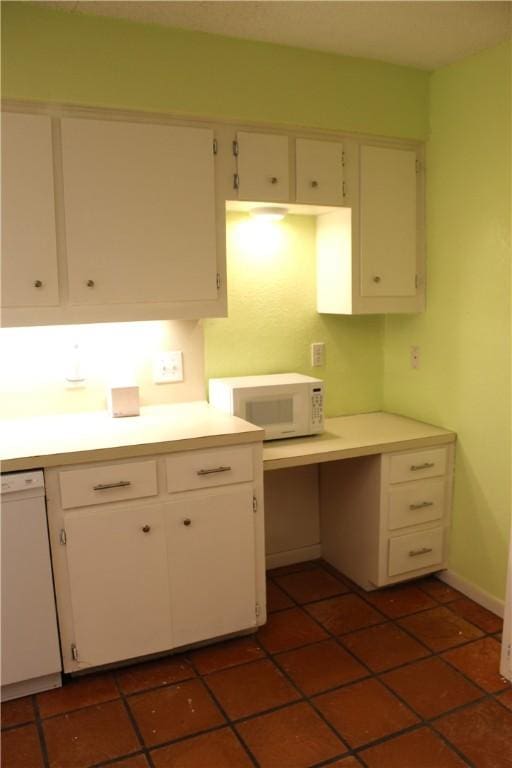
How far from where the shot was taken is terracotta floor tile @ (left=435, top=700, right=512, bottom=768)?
6.57ft

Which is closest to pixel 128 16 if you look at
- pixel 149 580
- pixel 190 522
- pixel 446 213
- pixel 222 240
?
pixel 222 240

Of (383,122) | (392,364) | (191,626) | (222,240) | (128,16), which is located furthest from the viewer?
(392,364)

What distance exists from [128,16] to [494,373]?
79.3 inches

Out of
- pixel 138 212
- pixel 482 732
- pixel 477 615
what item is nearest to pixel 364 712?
pixel 482 732

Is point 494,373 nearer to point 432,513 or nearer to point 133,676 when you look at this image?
point 432,513

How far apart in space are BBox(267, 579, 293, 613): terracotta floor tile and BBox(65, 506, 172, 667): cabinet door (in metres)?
0.64

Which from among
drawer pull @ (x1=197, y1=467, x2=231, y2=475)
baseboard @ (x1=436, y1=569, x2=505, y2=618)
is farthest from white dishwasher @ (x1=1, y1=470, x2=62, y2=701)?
baseboard @ (x1=436, y1=569, x2=505, y2=618)

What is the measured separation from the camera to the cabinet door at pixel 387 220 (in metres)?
2.92

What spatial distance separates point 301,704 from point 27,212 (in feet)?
6.61

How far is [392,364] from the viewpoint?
11.2 feet

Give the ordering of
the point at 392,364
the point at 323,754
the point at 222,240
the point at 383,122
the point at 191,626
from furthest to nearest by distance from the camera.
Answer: the point at 392,364 → the point at 383,122 → the point at 222,240 → the point at 191,626 → the point at 323,754

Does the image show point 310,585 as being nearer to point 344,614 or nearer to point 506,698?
point 344,614

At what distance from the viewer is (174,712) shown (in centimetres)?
223

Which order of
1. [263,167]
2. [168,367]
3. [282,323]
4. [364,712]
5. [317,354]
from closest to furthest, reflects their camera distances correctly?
[364,712], [263,167], [168,367], [282,323], [317,354]
